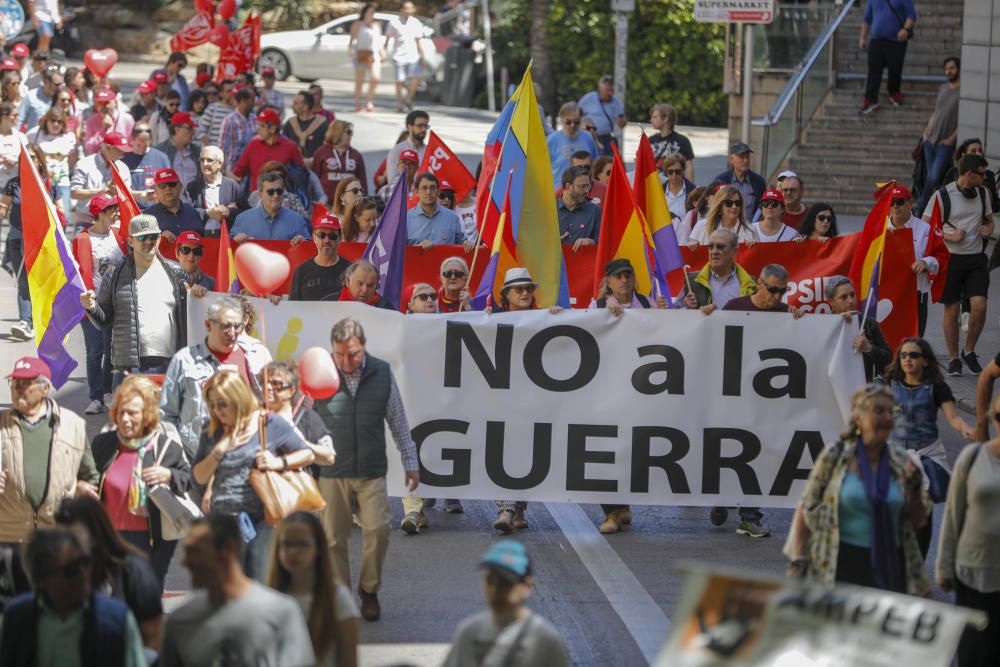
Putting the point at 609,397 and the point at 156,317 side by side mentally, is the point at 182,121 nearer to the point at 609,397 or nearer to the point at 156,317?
the point at 156,317

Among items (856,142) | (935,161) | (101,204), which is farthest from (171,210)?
(856,142)

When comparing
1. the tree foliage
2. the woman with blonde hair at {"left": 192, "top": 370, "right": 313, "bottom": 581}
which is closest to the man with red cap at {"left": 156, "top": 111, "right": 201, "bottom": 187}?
the woman with blonde hair at {"left": 192, "top": 370, "right": 313, "bottom": 581}

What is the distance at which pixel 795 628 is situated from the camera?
509 centimetres

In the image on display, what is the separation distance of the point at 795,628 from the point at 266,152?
1227 cm

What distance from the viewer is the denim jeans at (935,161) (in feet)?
65.4

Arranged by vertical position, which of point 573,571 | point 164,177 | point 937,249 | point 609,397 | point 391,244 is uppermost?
point 164,177

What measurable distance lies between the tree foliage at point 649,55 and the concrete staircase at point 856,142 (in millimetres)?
8443

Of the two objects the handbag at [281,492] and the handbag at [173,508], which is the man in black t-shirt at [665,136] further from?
the handbag at [173,508]

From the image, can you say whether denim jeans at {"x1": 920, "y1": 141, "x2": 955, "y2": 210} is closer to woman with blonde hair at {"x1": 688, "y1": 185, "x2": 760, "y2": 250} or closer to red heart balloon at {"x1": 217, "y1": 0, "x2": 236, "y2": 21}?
woman with blonde hair at {"x1": 688, "y1": 185, "x2": 760, "y2": 250}

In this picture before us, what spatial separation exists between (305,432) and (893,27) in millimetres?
A: 16375

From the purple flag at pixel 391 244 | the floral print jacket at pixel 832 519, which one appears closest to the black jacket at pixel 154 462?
the floral print jacket at pixel 832 519

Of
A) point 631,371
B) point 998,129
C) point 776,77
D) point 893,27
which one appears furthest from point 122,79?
point 631,371

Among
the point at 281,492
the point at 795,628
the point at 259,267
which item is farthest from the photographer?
the point at 259,267

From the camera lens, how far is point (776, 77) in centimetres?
2486
